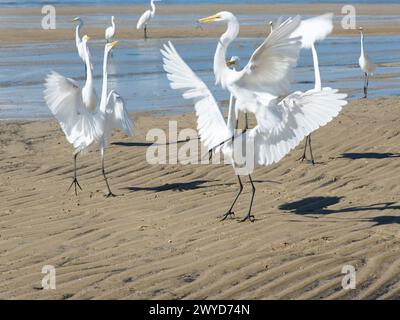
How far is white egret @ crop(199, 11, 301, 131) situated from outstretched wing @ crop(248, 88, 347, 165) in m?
0.13

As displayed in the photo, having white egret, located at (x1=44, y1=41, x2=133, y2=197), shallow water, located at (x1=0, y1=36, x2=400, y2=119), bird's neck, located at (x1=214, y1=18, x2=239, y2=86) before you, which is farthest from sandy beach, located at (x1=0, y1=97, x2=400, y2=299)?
shallow water, located at (x1=0, y1=36, x2=400, y2=119)

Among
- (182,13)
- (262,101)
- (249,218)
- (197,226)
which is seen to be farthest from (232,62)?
(182,13)

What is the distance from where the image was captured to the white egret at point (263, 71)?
8211 millimetres

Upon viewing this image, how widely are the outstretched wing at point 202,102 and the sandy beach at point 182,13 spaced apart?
72.5ft

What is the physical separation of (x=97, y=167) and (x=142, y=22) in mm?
23581

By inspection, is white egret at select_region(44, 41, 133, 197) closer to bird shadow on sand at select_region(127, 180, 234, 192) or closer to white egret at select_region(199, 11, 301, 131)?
bird shadow on sand at select_region(127, 180, 234, 192)

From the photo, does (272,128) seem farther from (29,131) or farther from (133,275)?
(29,131)

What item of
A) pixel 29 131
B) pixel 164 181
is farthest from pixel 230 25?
pixel 29 131

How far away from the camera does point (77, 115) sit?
35.3 feet

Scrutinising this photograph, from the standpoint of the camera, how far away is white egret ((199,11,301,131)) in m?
8.21

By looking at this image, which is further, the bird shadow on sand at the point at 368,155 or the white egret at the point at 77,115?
the bird shadow on sand at the point at 368,155

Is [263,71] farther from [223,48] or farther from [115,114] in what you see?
[115,114]

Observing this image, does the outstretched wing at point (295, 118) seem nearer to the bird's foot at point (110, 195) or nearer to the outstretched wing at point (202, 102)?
the outstretched wing at point (202, 102)

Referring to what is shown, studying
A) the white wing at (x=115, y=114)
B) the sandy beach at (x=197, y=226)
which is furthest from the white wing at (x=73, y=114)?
the sandy beach at (x=197, y=226)
